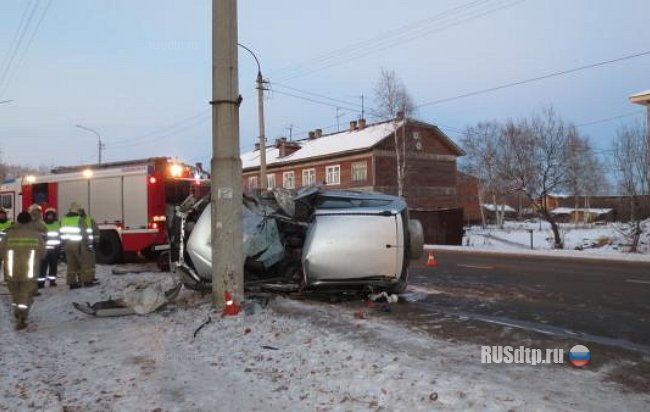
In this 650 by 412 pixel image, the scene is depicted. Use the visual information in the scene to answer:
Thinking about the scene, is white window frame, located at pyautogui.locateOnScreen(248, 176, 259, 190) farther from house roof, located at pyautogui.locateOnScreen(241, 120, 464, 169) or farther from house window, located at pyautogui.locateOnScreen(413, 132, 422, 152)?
house window, located at pyautogui.locateOnScreen(413, 132, 422, 152)

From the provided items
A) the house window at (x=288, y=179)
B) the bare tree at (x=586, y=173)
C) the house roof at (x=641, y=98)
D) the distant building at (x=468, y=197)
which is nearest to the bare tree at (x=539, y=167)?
the house roof at (x=641, y=98)

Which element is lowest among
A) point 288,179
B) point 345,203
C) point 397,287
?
point 397,287

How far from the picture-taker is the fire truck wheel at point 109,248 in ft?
51.1

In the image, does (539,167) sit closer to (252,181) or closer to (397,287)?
(397,287)

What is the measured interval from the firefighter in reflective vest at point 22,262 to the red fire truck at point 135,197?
6.18 meters

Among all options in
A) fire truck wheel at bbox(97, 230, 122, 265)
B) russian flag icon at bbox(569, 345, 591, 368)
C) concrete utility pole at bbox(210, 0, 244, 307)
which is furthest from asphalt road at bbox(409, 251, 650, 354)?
fire truck wheel at bbox(97, 230, 122, 265)

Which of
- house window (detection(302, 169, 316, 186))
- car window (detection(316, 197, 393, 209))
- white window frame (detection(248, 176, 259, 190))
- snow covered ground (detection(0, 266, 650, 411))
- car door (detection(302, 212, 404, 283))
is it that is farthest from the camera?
white window frame (detection(248, 176, 259, 190))

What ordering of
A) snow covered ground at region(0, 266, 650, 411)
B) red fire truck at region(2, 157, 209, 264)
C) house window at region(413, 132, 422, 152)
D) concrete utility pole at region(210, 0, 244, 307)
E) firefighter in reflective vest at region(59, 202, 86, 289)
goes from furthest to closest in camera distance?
1. house window at region(413, 132, 422, 152)
2. red fire truck at region(2, 157, 209, 264)
3. firefighter in reflective vest at region(59, 202, 86, 289)
4. concrete utility pole at region(210, 0, 244, 307)
5. snow covered ground at region(0, 266, 650, 411)

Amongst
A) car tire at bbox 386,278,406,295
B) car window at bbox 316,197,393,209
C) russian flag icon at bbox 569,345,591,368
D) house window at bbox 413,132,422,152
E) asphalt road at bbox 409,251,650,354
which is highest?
house window at bbox 413,132,422,152

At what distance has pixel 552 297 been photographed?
32.7 feet

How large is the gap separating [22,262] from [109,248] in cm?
785

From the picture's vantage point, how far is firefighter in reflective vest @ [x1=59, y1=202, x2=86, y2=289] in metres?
11.1

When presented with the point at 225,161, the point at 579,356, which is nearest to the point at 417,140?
the point at 225,161

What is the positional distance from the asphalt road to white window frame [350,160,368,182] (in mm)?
29386
